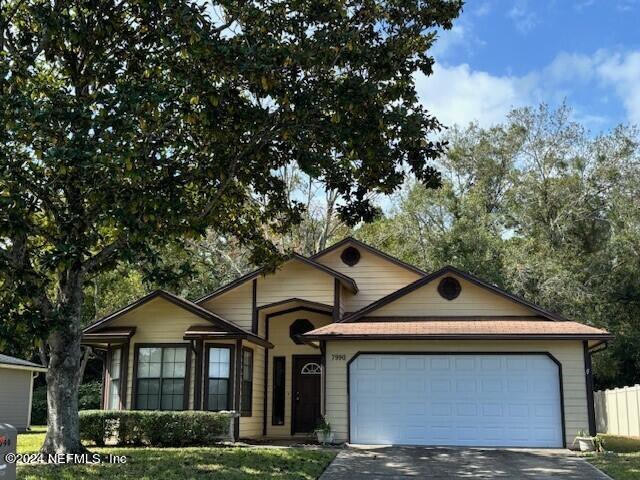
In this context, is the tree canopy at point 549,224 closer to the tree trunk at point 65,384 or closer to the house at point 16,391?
the house at point 16,391

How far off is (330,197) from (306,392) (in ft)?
59.2

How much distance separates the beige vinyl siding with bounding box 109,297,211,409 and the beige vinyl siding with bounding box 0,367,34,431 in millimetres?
9183

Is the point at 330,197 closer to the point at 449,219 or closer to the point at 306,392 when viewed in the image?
the point at 449,219

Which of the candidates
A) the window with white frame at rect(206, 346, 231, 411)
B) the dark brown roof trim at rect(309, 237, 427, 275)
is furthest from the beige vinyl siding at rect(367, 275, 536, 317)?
the window with white frame at rect(206, 346, 231, 411)

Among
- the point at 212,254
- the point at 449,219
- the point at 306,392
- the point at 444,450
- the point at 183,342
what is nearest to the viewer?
the point at 444,450

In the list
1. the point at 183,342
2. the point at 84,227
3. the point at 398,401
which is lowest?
the point at 398,401

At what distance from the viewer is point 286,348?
20.3 m

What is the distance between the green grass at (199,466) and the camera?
35.4ft

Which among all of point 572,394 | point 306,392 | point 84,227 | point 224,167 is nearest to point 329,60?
point 224,167

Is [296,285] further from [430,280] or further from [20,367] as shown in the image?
[20,367]

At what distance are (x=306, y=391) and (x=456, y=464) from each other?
7634mm

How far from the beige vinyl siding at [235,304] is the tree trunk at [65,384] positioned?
720cm

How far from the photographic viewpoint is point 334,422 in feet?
54.3

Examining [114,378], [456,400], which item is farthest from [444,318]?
[114,378]
